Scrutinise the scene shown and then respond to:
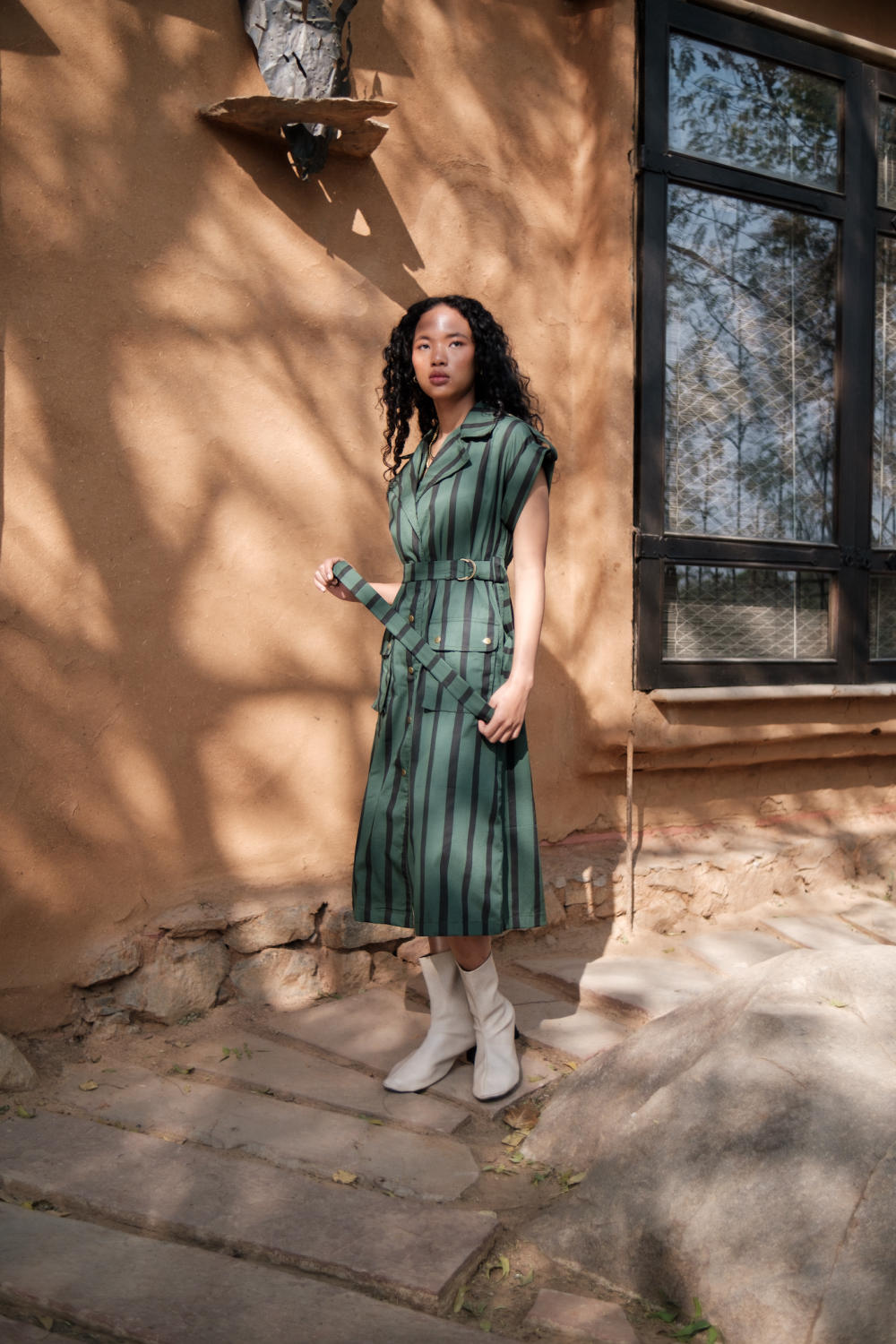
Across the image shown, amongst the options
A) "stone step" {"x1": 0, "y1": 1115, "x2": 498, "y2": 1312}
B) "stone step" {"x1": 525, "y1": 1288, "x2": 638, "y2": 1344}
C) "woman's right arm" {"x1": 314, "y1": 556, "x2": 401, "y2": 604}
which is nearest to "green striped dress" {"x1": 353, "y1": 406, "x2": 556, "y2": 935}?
"woman's right arm" {"x1": 314, "y1": 556, "x2": 401, "y2": 604}

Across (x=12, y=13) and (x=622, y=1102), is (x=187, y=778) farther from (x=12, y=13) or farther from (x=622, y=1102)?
(x=12, y=13)

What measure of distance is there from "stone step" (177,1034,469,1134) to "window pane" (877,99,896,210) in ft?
11.9

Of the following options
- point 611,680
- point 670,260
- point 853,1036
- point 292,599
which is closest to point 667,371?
point 670,260

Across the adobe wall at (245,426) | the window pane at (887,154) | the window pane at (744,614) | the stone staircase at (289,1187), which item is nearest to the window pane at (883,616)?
the window pane at (744,614)

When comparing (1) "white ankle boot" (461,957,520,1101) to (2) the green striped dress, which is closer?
(2) the green striped dress

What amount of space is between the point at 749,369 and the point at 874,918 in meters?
1.98

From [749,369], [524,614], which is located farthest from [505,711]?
[749,369]

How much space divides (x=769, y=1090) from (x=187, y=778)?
1681mm

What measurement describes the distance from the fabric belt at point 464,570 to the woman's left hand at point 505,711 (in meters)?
0.25

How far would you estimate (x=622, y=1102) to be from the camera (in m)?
2.21

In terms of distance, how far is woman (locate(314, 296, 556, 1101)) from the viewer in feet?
7.79

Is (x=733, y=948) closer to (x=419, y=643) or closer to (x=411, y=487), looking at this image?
(x=419, y=643)

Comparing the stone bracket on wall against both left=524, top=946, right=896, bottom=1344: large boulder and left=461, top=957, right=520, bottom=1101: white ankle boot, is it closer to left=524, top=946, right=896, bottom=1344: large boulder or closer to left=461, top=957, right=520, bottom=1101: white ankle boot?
left=461, top=957, right=520, bottom=1101: white ankle boot

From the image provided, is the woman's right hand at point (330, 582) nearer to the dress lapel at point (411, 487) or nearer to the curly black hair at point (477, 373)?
the dress lapel at point (411, 487)
